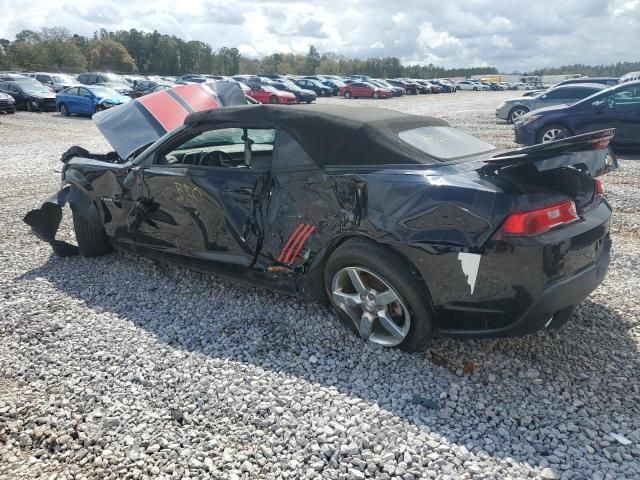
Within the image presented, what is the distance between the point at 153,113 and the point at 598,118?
339 inches

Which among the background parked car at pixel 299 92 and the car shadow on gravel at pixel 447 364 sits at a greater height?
the background parked car at pixel 299 92

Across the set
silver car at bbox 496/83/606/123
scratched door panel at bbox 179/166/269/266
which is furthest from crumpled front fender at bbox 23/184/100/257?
silver car at bbox 496/83/606/123

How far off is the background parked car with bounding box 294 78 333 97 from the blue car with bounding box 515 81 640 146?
3193 cm

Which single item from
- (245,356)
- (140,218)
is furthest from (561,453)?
(140,218)

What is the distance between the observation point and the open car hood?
4.83m

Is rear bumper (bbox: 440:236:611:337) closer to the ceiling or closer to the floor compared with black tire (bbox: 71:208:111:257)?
closer to the ceiling

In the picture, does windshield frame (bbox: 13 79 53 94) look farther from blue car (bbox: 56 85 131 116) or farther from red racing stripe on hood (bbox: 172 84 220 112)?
red racing stripe on hood (bbox: 172 84 220 112)

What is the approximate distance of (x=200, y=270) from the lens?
164 inches

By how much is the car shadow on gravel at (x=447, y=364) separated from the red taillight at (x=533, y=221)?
0.89 meters

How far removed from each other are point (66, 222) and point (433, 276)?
5.20 m

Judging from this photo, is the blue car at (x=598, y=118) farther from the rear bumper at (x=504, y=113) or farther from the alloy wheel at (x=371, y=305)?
the alloy wheel at (x=371, y=305)

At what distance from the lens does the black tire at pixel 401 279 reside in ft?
9.78

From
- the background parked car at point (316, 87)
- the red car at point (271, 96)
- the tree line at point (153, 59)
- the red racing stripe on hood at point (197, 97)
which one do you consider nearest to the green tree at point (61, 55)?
the tree line at point (153, 59)

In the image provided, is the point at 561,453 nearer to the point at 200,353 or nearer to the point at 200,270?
the point at 200,353
